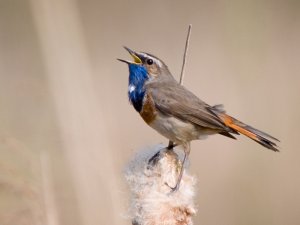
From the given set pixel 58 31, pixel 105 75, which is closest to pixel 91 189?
pixel 58 31

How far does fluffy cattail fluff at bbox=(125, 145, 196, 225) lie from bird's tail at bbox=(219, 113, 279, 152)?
0.39m

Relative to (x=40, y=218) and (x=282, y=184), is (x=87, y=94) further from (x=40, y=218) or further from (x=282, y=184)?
(x=282, y=184)

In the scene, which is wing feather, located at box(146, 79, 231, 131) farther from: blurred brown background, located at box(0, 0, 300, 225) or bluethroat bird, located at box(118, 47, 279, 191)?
blurred brown background, located at box(0, 0, 300, 225)

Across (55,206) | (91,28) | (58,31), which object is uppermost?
(58,31)

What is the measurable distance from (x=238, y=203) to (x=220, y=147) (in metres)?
0.64

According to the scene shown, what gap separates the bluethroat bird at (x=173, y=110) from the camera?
9.88 ft

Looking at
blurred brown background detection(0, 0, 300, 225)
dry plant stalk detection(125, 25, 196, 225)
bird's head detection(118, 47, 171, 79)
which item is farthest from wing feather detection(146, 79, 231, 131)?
dry plant stalk detection(125, 25, 196, 225)

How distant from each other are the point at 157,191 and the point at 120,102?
2.44 meters

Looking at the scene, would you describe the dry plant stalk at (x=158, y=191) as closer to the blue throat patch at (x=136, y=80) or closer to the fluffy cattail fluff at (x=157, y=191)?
the fluffy cattail fluff at (x=157, y=191)

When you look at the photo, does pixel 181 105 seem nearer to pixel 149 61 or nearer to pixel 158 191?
pixel 149 61

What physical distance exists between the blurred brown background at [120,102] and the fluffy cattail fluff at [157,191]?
129 millimetres

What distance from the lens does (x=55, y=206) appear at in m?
2.36

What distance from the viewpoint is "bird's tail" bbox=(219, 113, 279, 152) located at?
2797mm

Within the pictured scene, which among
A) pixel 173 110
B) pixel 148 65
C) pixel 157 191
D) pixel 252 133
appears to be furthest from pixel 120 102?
pixel 157 191
